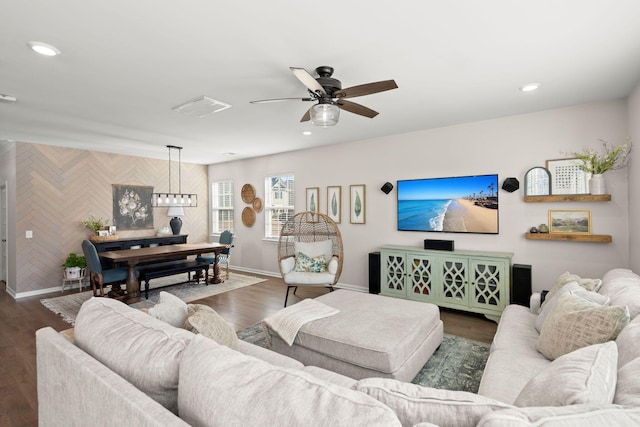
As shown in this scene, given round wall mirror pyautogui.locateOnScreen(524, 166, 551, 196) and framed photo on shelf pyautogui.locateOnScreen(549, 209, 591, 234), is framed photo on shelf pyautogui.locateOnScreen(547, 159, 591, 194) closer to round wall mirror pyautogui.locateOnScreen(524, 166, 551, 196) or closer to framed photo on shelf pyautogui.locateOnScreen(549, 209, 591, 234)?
round wall mirror pyautogui.locateOnScreen(524, 166, 551, 196)

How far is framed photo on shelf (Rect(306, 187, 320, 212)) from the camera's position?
569 cm

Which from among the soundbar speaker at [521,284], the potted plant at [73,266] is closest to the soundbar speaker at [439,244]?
the soundbar speaker at [521,284]

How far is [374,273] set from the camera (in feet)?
15.2

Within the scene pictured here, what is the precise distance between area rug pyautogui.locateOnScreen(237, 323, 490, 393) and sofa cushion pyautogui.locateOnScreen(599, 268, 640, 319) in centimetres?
109

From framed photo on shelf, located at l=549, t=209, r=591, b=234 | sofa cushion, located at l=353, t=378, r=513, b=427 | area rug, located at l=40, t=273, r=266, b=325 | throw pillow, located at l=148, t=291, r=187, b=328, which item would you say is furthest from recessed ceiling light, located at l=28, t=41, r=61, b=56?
framed photo on shelf, located at l=549, t=209, r=591, b=234

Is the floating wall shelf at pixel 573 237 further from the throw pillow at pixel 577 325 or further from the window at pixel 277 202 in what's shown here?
the window at pixel 277 202

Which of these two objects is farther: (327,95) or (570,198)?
(570,198)

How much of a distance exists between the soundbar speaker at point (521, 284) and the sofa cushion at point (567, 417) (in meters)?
3.20

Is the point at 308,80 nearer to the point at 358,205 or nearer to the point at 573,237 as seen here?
the point at 358,205

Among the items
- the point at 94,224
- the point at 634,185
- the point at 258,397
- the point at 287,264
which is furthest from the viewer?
the point at 94,224

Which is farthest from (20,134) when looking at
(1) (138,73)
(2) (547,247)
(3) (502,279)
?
(2) (547,247)

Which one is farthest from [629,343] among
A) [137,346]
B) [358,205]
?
[358,205]

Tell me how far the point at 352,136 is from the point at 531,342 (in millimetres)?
3593

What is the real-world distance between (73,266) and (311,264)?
13.4 feet
